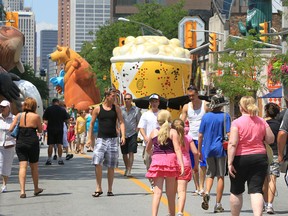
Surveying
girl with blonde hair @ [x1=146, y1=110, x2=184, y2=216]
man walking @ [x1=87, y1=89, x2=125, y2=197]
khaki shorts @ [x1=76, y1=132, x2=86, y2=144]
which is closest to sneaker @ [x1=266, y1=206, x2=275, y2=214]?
girl with blonde hair @ [x1=146, y1=110, x2=184, y2=216]

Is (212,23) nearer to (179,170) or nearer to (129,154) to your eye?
(129,154)

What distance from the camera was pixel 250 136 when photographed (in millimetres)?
10453

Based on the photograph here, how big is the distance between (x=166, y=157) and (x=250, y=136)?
1.31 metres

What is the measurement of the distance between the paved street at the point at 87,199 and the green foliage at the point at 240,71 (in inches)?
1046

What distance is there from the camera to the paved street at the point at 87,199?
42.0 feet

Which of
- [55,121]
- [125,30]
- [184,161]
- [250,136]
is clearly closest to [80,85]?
[125,30]

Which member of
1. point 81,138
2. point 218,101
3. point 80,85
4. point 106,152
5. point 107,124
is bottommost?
point 80,85

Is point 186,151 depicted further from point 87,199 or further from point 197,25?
point 197,25

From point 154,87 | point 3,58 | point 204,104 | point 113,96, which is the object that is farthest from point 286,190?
point 154,87

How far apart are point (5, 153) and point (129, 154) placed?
351 centimetres

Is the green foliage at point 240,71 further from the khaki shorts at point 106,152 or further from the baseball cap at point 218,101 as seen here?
the baseball cap at point 218,101

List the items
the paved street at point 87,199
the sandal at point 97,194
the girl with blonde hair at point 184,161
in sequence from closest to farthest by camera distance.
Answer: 1. the girl with blonde hair at point 184,161
2. the paved street at point 87,199
3. the sandal at point 97,194

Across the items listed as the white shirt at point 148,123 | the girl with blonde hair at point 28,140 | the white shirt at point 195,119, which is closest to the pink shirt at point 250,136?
the white shirt at point 195,119

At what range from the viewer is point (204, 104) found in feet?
49.1
